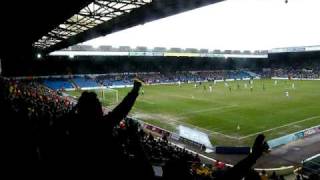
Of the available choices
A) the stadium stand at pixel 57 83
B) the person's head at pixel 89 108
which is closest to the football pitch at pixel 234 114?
the stadium stand at pixel 57 83

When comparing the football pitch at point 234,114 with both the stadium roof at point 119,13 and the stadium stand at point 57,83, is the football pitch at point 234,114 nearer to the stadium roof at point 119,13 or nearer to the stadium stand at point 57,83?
the stadium roof at point 119,13

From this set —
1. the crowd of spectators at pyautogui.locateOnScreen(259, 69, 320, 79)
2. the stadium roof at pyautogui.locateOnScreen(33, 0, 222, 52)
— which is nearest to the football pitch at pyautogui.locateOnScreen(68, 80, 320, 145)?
the stadium roof at pyautogui.locateOnScreen(33, 0, 222, 52)

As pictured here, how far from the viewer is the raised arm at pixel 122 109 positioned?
343cm

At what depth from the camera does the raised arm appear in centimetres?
343

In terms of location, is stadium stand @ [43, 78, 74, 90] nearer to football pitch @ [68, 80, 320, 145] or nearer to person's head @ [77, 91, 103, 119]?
football pitch @ [68, 80, 320, 145]

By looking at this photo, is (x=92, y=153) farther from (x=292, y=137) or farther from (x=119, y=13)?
(x=292, y=137)

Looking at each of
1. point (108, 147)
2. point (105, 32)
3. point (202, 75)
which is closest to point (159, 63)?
point (202, 75)

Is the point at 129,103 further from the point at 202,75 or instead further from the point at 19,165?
the point at 202,75

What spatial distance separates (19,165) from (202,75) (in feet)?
247

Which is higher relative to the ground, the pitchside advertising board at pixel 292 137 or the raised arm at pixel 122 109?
the raised arm at pixel 122 109

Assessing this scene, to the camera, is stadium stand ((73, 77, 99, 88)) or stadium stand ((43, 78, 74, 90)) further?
stadium stand ((73, 77, 99, 88))

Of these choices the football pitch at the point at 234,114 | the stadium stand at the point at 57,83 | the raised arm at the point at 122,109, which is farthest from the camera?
the stadium stand at the point at 57,83

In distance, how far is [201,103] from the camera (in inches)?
1469

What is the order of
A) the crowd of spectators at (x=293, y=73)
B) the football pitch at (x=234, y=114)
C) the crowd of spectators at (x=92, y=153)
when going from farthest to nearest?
the crowd of spectators at (x=293, y=73)
the football pitch at (x=234, y=114)
the crowd of spectators at (x=92, y=153)
